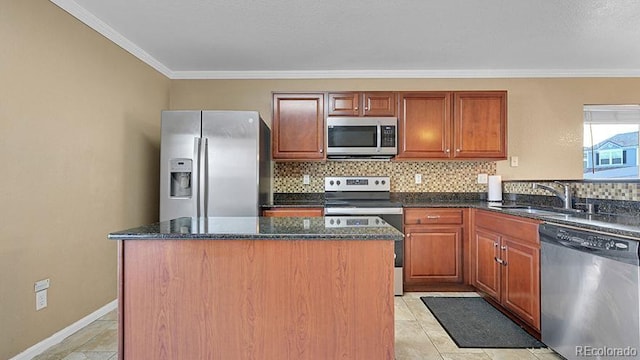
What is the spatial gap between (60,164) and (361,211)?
233 cm

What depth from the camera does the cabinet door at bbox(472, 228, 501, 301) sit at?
2758 millimetres

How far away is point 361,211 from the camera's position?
10.5 ft

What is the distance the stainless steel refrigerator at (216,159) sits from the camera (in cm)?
298

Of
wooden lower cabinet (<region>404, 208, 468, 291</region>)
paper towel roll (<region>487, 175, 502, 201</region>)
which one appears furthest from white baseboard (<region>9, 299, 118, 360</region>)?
paper towel roll (<region>487, 175, 502, 201</region>)

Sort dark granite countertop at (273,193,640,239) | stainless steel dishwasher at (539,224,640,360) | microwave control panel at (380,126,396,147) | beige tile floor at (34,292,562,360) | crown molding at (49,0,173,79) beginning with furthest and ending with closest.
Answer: microwave control panel at (380,126,396,147) < crown molding at (49,0,173,79) < beige tile floor at (34,292,562,360) < dark granite countertop at (273,193,640,239) < stainless steel dishwasher at (539,224,640,360)

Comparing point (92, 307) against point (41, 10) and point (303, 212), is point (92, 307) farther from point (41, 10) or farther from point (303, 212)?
point (41, 10)

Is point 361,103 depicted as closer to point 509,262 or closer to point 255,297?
point 509,262

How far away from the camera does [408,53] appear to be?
329 cm

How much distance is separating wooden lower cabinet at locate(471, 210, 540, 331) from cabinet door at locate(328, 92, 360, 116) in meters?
1.54

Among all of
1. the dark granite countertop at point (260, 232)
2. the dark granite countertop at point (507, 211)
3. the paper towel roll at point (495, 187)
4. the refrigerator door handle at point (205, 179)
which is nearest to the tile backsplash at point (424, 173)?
the dark granite countertop at point (507, 211)

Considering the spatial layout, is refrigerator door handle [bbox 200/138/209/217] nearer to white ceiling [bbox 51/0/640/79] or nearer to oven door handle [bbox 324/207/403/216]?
white ceiling [bbox 51/0/640/79]

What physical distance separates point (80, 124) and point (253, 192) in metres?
1.36

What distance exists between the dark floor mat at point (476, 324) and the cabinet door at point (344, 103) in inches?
76.2

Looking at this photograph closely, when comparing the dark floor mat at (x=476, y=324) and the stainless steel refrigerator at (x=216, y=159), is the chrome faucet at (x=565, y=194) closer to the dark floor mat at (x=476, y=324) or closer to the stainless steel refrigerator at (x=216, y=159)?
the dark floor mat at (x=476, y=324)
